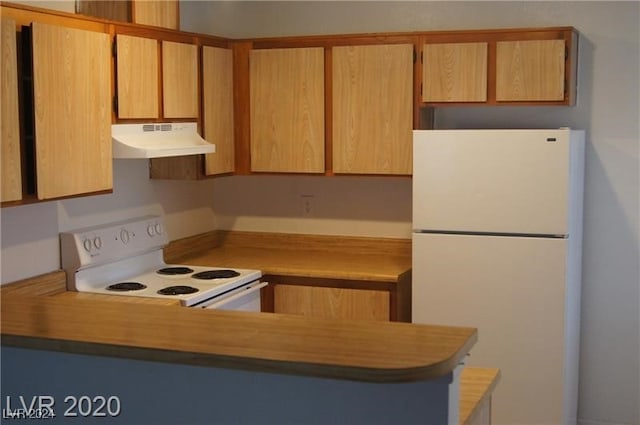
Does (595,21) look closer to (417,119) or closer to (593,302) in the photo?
(417,119)

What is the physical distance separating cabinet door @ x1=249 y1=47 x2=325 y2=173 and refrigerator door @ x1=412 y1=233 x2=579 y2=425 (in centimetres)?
82

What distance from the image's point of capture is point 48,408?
7.05 ft

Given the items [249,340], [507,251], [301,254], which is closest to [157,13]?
[301,254]

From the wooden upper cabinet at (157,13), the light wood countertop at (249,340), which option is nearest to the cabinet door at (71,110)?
the wooden upper cabinet at (157,13)

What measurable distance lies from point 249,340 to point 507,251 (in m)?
2.29

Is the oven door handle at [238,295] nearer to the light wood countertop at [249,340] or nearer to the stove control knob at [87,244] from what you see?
the stove control knob at [87,244]

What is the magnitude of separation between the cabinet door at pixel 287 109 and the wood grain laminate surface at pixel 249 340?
2.32 meters

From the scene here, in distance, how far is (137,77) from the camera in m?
3.80

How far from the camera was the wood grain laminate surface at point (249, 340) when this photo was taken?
6.12ft

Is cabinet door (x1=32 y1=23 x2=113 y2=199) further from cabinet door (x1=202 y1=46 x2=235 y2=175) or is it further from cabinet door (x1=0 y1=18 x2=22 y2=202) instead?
cabinet door (x1=202 y1=46 x2=235 y2=175)

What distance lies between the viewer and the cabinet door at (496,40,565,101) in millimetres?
4090

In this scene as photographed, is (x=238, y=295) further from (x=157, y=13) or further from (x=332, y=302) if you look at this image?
(x=157, y=13)

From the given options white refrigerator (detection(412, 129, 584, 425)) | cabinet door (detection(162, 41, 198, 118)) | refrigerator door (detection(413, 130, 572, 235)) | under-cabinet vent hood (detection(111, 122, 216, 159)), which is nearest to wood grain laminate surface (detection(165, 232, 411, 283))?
white refrigerator (detection(412, 129, 584, 425))

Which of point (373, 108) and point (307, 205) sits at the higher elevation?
point (373, 108)
